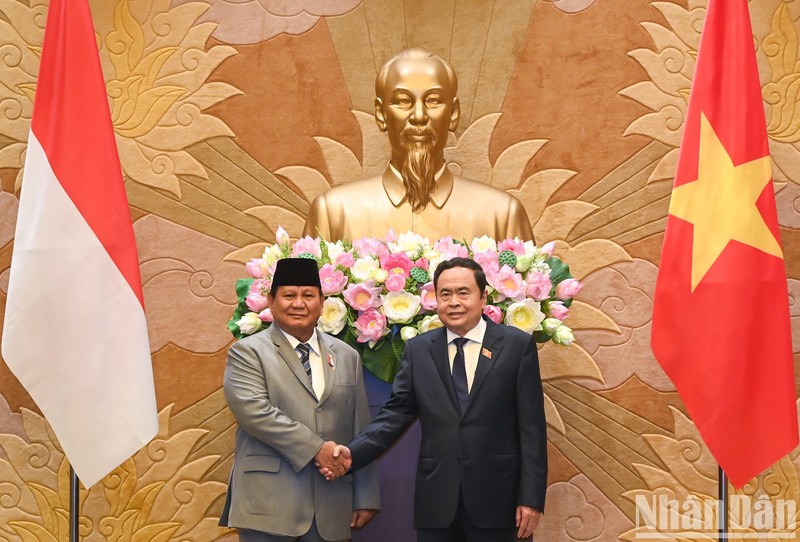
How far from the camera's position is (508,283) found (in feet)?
13.5

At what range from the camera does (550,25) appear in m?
5.60

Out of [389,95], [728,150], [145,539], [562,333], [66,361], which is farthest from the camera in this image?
[145,539]

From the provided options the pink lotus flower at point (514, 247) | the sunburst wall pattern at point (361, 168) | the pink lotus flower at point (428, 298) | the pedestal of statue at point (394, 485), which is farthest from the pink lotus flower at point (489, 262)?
the sunburst wall pattern at point (361, 168)

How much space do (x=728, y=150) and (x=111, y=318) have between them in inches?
87.3

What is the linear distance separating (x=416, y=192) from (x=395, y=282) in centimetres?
113

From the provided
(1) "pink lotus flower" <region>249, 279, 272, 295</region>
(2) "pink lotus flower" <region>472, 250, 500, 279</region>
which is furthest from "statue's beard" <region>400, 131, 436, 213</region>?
(1) "pink lotus flower" <region>249, 279, 272, 295</region>

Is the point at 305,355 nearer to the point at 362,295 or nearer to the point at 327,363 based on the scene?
the point at 327,363

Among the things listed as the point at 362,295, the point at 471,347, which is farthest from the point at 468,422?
the point at 362,295

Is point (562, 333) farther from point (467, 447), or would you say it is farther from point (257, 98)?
point (257, 98)

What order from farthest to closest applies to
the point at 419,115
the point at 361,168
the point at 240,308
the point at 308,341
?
the point at 361,168, the point at 419,115, the point at 240,308, the point at 308,341

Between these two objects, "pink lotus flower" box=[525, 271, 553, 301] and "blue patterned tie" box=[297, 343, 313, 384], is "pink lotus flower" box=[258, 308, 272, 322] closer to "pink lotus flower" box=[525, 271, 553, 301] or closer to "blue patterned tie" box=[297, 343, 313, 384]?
"blue patterned tie" box=[297, 343, 313, 384]

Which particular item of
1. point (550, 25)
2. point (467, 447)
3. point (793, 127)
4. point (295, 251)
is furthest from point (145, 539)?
point (793, 127)

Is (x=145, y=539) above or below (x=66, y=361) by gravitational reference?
below

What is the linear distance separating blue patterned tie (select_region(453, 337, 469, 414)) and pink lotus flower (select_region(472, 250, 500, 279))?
0.40m
